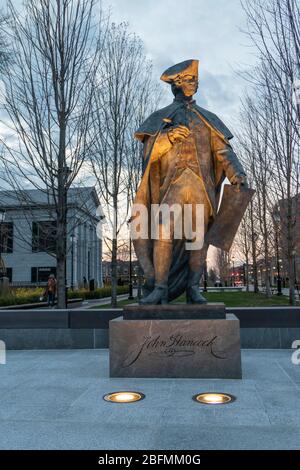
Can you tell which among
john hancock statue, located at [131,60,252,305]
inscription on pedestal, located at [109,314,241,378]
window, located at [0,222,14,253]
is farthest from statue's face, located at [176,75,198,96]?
window, located at [0,222,14,253]

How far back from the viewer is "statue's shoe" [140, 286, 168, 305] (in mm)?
5613

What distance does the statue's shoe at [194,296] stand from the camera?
18.9 ft

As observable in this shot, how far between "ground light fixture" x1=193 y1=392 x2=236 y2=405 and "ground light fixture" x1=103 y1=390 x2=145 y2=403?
0.57 meters

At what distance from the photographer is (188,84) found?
231 inches

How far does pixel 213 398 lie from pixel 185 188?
266cm

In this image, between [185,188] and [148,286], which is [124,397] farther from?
[185,188]

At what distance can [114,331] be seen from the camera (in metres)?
5.33

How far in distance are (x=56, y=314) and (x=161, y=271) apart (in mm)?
2834

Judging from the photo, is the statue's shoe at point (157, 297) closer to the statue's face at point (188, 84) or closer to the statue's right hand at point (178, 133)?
the statue's right hand at point (178, 133)

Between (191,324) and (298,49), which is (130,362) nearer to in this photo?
(191,324)

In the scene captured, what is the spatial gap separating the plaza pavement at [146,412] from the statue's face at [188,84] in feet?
12.3
